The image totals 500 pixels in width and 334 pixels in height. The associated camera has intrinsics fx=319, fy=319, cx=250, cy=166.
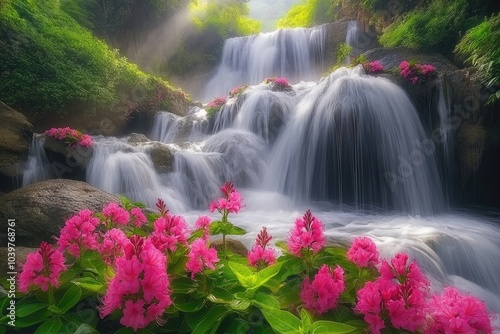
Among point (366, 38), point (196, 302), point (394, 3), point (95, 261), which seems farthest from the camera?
point (366, 38)

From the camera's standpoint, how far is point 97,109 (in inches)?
404

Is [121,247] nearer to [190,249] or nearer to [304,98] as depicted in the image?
[190,249]

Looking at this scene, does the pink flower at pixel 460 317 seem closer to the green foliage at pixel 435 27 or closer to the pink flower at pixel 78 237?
the pink flower at pixel 78 237

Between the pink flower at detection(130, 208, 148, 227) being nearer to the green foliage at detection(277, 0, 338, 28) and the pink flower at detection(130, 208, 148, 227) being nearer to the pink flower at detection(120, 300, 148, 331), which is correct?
the pink flower at detection(120, 300, 148, 331)

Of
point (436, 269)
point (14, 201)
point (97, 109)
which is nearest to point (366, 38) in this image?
point (97, 109)

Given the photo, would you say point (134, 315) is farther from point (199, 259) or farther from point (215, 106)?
point (215, 106)

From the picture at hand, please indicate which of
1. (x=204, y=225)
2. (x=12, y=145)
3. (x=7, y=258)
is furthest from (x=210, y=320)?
(x=12, y=145)

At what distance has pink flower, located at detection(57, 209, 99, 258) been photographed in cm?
159

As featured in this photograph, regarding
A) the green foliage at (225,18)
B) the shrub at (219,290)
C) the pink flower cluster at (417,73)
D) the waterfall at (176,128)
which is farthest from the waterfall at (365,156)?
the green foliage at (225,18)

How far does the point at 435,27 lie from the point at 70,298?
11.4 metres

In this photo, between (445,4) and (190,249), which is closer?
(190,249)

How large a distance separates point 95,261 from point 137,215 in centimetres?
76

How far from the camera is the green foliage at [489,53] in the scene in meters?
6.28

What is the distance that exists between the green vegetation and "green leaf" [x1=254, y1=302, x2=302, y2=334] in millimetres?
9634
